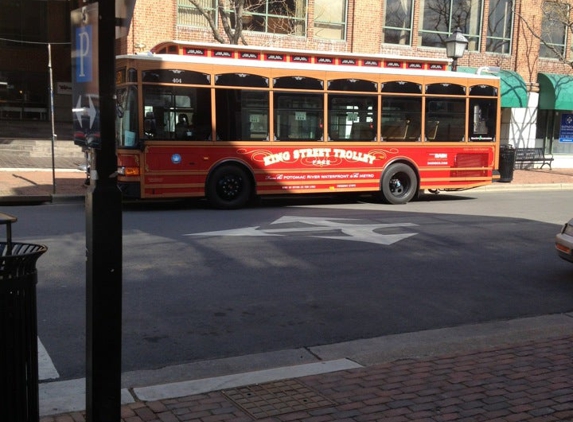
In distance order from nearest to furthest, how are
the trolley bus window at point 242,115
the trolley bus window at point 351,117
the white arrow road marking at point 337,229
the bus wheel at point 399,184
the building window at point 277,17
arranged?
the white arrow road marking at point 337,229, the trolley bus window at point 242,115, the trolley bus window at point 351,117, the bus wheel at point 399,184, the building window at point 277,17

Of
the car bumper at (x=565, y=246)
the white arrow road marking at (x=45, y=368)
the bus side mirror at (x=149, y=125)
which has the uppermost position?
the bus side mirror at (x=149, y=125)

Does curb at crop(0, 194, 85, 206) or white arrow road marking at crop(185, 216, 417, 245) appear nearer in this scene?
white arrow road marking at crop(185, 216, 417, 245)

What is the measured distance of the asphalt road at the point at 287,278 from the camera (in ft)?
20.2

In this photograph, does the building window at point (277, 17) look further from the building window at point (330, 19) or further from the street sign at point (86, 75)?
the street sign at point (86, 75)

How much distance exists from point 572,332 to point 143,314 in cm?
417

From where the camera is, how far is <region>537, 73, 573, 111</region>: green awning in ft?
94.6

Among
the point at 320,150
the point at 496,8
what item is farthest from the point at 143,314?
the point at 496,8

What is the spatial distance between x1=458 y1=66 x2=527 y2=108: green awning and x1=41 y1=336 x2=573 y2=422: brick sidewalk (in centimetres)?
2358

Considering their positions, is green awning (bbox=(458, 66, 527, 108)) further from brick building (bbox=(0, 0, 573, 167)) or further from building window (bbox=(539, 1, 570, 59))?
building window (bbox=(539, 1, 570, 59))

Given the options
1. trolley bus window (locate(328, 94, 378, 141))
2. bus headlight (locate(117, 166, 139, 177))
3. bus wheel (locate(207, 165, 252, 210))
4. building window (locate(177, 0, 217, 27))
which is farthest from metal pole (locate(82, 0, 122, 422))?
building window (locate(177, 0, 217, 27))

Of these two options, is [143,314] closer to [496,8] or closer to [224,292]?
[224,292]

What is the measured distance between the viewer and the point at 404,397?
180 inches

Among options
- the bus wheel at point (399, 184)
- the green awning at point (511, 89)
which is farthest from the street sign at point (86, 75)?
the green awning at point (511, 89)

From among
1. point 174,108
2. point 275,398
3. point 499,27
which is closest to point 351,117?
point 174,108
